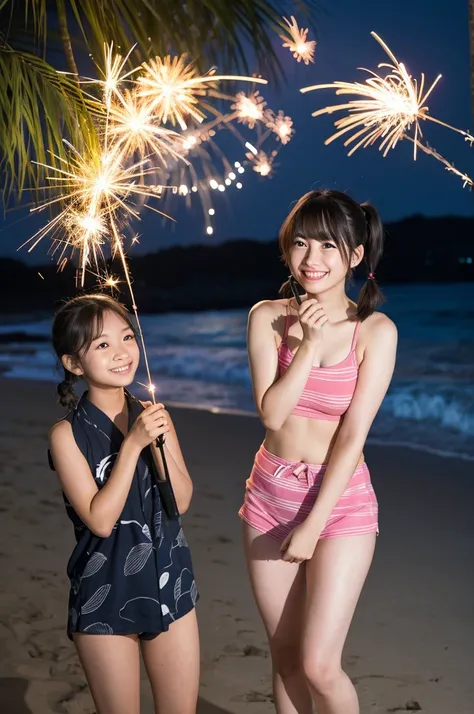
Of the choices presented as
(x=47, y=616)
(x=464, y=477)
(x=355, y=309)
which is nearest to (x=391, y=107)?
(x=355, y=309)

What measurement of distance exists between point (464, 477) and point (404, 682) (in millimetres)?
3039

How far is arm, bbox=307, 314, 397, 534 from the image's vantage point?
2.16m

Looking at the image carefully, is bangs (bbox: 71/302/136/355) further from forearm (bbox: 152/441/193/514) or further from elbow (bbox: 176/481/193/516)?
elbow (bbox: 176/481/193/516)

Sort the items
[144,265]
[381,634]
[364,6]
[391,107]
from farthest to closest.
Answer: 1. [144,265]
2. [364,6]
3. [381,634]
4. [391,107]

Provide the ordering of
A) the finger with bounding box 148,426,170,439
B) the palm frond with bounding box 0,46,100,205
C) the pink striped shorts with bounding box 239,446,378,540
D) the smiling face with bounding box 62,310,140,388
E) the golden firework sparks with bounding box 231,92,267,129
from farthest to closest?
1. the palm frond with bounding box 0,46,100,205
2. the golden firework sparks with bounding box 231,92,267,129
3. the pink striped shorts with bounding box 239,446,378,540
4. the smiling face with bounding box 62,310,140,388
5. the finger with bounding box 148,426,170,439

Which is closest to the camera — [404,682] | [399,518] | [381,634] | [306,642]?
[306,642]

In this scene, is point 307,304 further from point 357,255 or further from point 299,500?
point 299,500

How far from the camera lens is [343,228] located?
2.16 m

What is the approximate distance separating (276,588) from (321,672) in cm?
24

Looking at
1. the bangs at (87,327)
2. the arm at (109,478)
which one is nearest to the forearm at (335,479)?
the arm at (109,478)

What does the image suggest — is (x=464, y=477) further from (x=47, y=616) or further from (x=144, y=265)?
(x=144, y=265)

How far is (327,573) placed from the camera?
219cm

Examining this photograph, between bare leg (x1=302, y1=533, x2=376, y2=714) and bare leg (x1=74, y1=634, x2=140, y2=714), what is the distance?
1.40 feet

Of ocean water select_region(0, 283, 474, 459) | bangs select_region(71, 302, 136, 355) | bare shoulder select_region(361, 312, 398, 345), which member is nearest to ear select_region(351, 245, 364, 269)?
bare shoulder select_region(361, 312, 398, 345)
